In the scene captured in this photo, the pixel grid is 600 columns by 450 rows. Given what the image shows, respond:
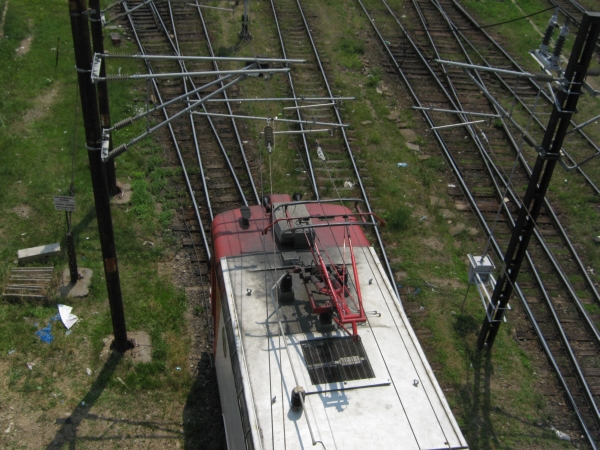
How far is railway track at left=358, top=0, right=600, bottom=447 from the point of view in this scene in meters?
12.5

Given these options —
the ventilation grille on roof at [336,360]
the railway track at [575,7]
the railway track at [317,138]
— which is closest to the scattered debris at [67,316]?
the railway track at [317,138]

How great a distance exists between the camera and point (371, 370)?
7.38 m

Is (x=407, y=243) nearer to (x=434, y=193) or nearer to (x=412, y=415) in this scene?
(x=434, y=193)

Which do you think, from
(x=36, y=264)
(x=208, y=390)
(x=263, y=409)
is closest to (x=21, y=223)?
(x=36, y=264)

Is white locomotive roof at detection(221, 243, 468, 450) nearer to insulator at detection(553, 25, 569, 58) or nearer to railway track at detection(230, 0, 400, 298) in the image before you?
insulator at detection(553, 25, 569, 58)

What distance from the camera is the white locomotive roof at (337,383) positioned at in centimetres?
665

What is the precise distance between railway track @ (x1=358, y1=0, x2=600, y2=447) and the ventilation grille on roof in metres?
3.83

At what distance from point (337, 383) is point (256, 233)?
3313 mm

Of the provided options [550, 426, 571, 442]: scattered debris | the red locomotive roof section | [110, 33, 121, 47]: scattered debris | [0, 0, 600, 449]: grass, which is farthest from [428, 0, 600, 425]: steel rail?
[110, 33, 121, 47]: scattered debris

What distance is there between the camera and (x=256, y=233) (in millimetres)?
9828

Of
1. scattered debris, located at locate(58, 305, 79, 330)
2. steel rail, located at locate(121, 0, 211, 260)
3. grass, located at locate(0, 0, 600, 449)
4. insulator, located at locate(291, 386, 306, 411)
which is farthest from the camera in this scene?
steel rail, located at locate(121, 0, 211, 260)

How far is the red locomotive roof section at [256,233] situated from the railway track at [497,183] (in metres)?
2.79

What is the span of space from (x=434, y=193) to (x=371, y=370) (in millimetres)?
9853

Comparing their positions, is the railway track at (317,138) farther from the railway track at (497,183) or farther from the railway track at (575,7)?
the railway track at (575,7)
